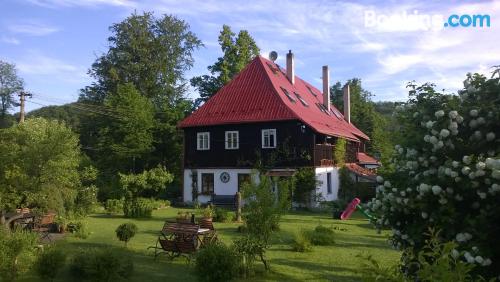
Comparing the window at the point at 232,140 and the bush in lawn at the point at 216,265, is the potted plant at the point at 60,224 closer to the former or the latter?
the bush in lawn at the point at 216,265

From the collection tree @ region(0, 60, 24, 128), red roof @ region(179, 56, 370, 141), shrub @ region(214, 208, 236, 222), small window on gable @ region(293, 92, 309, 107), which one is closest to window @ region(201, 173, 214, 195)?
red roof @ region(179, 56, 370, 141)

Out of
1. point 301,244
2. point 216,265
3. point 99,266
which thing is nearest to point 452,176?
point 216,265

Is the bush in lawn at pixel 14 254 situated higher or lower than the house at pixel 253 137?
lower

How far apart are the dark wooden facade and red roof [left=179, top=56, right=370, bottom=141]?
509 mm

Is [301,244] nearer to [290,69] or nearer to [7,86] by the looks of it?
[290,69]

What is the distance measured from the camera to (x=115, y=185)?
30.7 meters

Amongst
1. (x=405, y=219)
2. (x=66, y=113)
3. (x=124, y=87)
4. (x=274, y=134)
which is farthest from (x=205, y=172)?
(x=66, y=113)

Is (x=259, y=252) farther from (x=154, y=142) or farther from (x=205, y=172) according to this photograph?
(x=154, y=142)

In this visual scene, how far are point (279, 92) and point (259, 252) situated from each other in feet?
67.9

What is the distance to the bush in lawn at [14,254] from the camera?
27.1ft

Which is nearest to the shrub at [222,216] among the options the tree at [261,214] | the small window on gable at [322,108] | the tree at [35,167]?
the tree at [35,167]

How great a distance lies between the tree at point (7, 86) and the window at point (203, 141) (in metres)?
38.2

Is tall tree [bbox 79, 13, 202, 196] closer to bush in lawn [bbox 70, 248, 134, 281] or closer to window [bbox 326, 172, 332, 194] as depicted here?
window [bbox 326, 172, 332, 194]

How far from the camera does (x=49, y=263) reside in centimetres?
905
